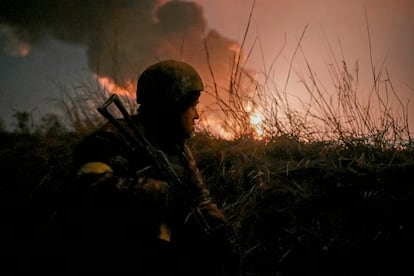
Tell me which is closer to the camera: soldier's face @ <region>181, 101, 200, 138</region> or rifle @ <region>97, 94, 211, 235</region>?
rifle @ <region>97, 94, 211, 235</region>

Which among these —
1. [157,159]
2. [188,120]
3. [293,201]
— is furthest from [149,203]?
[293,201]

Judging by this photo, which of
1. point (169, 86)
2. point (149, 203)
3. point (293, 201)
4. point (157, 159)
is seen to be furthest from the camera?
point (293, 201)

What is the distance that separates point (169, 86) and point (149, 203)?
973 mm

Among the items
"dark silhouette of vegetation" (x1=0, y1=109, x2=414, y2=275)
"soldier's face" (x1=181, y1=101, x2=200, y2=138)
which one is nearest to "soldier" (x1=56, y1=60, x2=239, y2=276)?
"soldier's face" (x1=181, y1=101, x2=200, y2=138)

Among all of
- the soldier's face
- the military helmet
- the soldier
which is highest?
the military helmet

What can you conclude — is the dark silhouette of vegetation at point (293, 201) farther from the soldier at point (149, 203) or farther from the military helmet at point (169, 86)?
the military helmet at point (169, 86)

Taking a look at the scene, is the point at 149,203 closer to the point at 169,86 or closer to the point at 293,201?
the point at 169,86

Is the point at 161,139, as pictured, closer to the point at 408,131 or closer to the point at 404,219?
the point at 404,219

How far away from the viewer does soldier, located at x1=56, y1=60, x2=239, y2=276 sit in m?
2.46

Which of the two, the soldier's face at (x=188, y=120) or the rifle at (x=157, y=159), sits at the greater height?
the soldier's face at (x=188, y=120)

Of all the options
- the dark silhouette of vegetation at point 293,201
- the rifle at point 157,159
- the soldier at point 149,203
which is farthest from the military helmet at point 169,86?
the dark silhouette of vegetation at point 293,201

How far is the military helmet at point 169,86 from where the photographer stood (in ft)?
10.1

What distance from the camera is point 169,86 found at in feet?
10.0

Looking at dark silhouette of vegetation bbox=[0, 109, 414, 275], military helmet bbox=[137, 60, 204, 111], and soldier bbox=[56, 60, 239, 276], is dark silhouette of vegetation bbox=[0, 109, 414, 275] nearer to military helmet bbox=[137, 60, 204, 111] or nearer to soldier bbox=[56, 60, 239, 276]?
soldier bbox=[56, 60, 239, 276]
